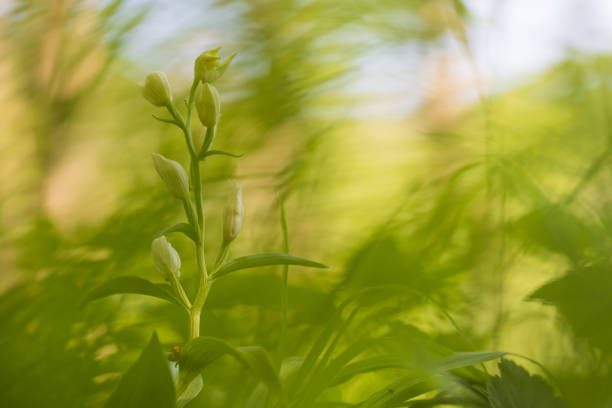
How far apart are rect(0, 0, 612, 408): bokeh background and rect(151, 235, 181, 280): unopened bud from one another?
A: 19cm

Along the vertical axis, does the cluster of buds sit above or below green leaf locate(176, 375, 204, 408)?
above

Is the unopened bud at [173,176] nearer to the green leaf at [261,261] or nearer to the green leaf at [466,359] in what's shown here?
the green leaf at [261,261]

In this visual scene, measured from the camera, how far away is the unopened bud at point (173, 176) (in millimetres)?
208

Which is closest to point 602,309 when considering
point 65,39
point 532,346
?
point 532,346

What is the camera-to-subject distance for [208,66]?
22 cm

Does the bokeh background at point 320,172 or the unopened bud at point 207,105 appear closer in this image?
the unopened bud at point 207,105

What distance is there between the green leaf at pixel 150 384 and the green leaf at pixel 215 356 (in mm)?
19

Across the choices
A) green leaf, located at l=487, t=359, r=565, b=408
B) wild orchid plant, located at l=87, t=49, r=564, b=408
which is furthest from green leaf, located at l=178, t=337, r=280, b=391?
green leaf, located at l=487, t=359, r=565, b=408

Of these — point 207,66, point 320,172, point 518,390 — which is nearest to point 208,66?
point 207,66

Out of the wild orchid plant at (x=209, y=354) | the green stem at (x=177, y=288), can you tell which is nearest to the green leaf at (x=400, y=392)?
the wild orchid plant at (x=209, y=354)

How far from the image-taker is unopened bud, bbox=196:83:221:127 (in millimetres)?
212

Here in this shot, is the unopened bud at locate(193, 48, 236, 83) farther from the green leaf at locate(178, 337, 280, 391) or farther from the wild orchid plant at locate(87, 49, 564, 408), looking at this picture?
the green leaf at locate(178, 337, 280, 391)

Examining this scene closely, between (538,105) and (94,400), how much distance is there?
0.52m

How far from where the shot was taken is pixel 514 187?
16.7 inches
